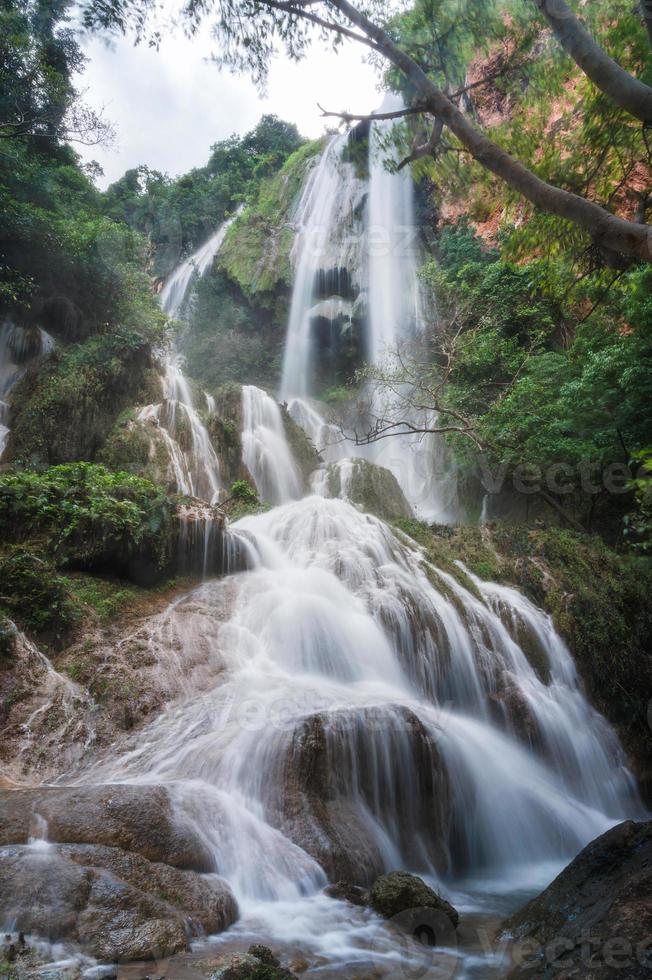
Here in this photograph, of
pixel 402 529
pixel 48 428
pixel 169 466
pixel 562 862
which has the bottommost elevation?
pixel 562 862

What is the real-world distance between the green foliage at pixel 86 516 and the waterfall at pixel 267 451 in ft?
21.4

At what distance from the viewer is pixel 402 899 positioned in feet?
12.4

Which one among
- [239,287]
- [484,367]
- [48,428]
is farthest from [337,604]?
[239,287]

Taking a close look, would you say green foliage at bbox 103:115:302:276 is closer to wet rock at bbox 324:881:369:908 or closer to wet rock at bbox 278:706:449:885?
wet rock at bbox 278:706:449:885

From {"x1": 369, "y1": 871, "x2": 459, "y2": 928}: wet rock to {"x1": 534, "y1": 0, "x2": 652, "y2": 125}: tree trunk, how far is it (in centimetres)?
545

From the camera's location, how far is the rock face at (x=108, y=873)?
277cm

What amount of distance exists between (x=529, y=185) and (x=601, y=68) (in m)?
0.73

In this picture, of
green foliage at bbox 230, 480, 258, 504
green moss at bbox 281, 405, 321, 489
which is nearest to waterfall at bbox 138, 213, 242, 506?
green foliage at bbox 230, 480, 258, 504

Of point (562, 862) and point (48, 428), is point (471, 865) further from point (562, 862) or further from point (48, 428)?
point (48, 428)

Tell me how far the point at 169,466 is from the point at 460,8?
9.68 m

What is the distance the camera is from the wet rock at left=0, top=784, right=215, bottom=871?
11.2ft

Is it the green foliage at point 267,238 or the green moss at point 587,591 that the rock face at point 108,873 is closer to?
the green moss at point 587,591

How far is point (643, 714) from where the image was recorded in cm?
889

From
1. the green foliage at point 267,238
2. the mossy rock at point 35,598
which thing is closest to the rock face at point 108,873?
the mossy rock at point 35,598
